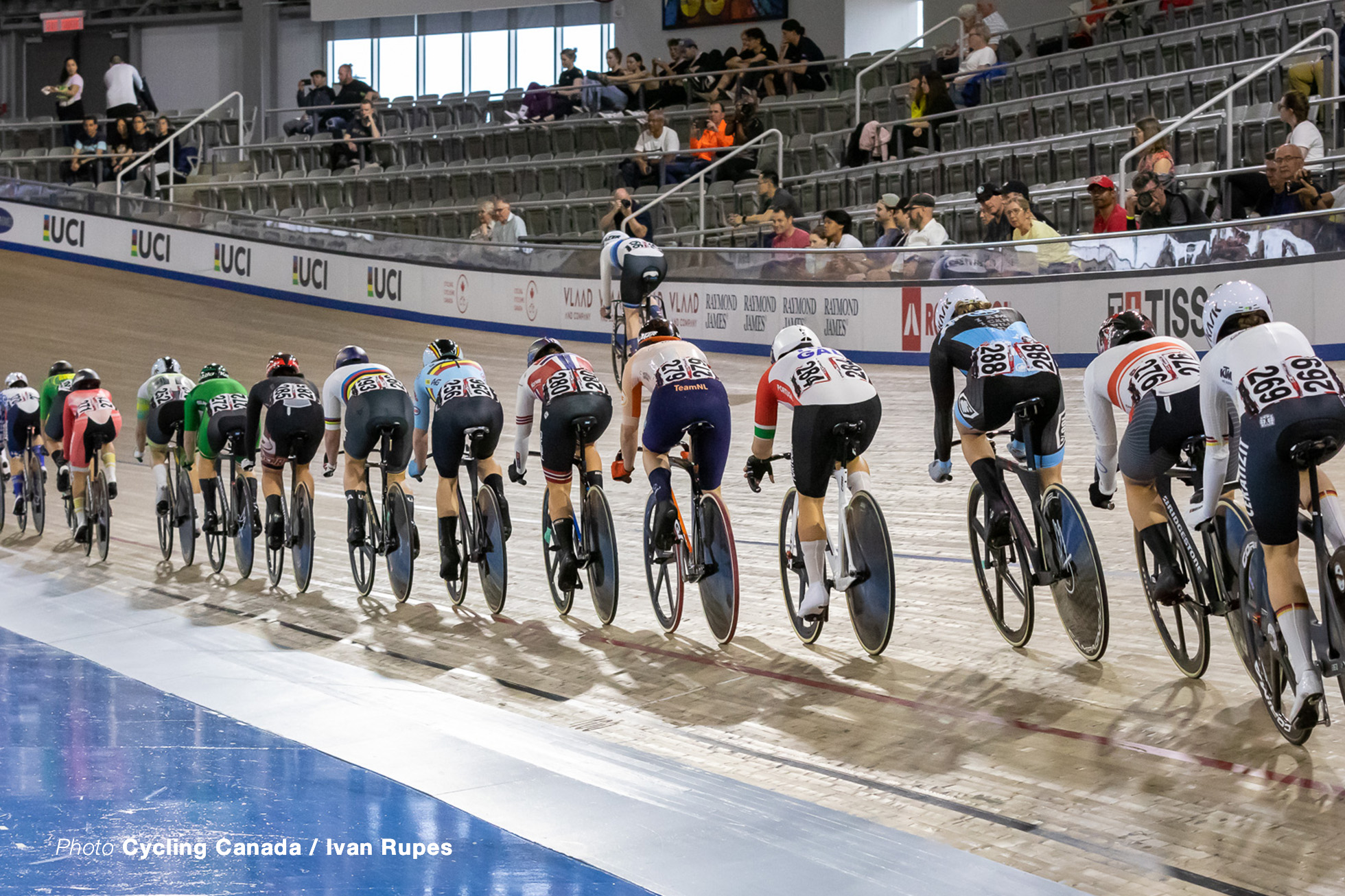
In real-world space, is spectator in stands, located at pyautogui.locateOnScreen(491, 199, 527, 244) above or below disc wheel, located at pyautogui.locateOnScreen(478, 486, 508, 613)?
above

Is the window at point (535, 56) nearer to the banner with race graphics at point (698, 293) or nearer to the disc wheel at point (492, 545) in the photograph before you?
the banner with race graphics at point (698, 293)

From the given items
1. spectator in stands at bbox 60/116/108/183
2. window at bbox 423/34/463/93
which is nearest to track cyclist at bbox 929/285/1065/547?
spectator in stands at bbox 60/116/108/183

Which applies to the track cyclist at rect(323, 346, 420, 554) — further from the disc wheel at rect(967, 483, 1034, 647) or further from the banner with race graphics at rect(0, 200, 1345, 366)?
the banner with race graphics at rect(0, 200, 1345, 366)

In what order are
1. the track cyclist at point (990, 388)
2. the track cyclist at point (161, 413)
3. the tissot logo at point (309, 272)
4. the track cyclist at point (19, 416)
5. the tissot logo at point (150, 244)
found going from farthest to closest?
1. the tissot logo at point (150, 244)
2. the tissot logo at point (309, 272)
3. the track cyclist at point (19, 416)
4. the track cyclist at point (161, 413)
5. the track cyclist at point (990, 388)

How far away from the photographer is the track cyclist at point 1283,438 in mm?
3420

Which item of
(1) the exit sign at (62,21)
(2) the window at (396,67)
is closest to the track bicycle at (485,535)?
(2) the window at (396,67)

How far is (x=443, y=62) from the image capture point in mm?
24688

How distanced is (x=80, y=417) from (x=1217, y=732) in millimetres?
7619

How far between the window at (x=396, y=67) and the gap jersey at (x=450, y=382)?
19458 millimetres

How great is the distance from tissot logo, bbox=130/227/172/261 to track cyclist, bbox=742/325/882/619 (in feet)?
50.6

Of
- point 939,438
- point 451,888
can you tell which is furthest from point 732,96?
point 451,888

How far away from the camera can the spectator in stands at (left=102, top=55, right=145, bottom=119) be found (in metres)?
21.1

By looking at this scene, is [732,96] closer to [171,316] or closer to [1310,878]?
[171,316]

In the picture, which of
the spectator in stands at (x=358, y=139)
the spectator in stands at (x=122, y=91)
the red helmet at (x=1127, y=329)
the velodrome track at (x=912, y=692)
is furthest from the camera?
the spectator in stands at (x=122, y=91)
